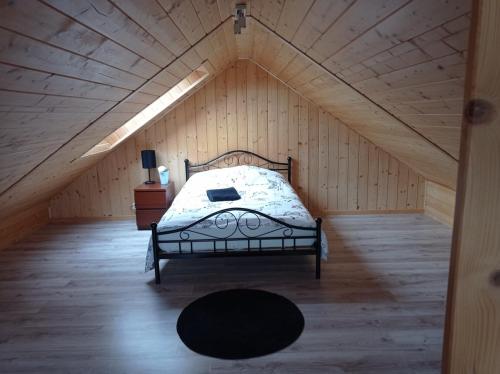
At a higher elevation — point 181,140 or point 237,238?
point 181,140

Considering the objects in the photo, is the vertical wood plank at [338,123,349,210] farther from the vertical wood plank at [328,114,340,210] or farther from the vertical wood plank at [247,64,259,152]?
the vertical wood plank at [247,64,259,152]

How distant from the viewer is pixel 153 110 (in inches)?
176

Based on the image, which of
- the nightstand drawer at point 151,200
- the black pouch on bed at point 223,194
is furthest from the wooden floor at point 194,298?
the black pouch on bed at point 223,194

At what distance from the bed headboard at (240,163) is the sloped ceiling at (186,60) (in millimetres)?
1516

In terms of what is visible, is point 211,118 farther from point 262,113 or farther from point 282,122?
point 282,122

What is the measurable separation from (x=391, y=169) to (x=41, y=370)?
15.0ft

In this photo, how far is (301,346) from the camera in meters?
2.32

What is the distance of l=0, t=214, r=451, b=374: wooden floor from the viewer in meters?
2.20

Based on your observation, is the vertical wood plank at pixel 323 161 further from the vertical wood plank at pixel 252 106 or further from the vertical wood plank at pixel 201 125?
the vertical wood plank at pixel 201 125

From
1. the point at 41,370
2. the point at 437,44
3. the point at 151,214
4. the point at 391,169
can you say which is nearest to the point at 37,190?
the point at 151,214

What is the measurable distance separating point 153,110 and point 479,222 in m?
4.31

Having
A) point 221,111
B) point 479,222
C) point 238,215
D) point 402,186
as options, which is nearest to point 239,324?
point 238,215

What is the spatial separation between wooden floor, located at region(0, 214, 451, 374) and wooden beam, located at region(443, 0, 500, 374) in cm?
168

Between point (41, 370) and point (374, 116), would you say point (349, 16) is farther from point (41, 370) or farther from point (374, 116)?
point (41, 370)
